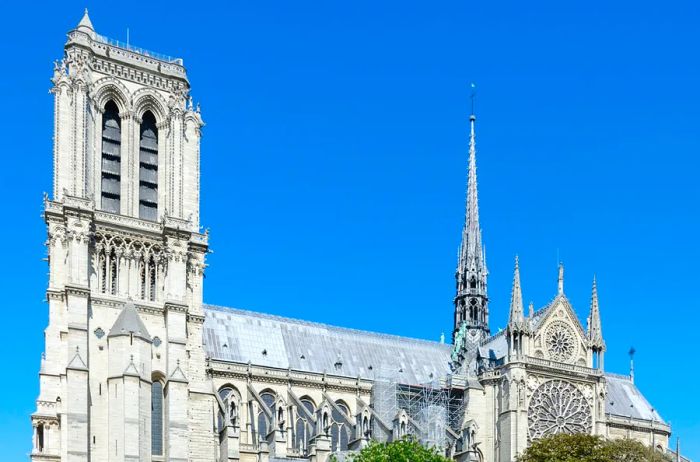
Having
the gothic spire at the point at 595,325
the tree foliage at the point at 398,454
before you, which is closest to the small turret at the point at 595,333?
the gothic spire at the point at 595,325

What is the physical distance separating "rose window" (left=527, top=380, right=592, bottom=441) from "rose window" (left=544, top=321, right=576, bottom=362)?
229cm

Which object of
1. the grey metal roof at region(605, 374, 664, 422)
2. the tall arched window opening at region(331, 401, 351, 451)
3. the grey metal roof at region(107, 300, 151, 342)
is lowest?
the tall arched window opening at region(331, 401, 351, 451)

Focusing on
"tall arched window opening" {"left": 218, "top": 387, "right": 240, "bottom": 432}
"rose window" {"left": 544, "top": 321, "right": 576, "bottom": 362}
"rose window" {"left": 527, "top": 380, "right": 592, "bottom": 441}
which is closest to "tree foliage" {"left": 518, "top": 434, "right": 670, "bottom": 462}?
"rose window" {"left": 527, "top": 380, "right": 592, "bottom": 441}

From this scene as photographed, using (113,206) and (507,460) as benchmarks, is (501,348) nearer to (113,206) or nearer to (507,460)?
(507,460)

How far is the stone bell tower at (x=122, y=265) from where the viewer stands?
65750 millimetres

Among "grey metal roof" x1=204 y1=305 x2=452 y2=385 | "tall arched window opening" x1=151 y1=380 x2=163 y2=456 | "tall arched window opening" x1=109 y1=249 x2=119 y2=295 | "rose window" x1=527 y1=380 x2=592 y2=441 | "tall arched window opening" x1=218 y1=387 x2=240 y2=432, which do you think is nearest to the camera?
"tall arched window opening" x1=151 y1=380 x2=163 y2=456

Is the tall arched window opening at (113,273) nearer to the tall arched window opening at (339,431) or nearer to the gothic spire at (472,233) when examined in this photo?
the tall arched window opening at (339,431)

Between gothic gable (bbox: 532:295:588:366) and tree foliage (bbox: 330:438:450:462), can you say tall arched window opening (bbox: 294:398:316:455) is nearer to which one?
tree foliage (bbox: 330:438:450:462)

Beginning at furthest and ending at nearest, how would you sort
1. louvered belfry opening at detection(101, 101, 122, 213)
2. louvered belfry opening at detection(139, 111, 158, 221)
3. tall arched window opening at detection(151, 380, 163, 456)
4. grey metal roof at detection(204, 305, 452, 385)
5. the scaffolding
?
grey metal roof at detection(204, 305, 452, 385), the scaffolding, louvered belfry opening at detection(139, 111, 158, 221), louvered belfry opening at detection(101, 101, 122, 213), tall arched window opening at detection(151, 380, 163, 456)

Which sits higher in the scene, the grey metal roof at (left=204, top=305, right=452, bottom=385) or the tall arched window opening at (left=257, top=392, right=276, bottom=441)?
the grey metal roof at (left=204, top=305, right=452, bottom=385)

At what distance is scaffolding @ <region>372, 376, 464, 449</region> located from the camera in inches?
3182

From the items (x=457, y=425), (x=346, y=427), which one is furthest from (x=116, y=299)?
(x=457, y=425)

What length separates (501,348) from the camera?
91000mm

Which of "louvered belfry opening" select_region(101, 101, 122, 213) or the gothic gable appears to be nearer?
"louvered belfry opening" select_region(101, 101, 122, 213)
